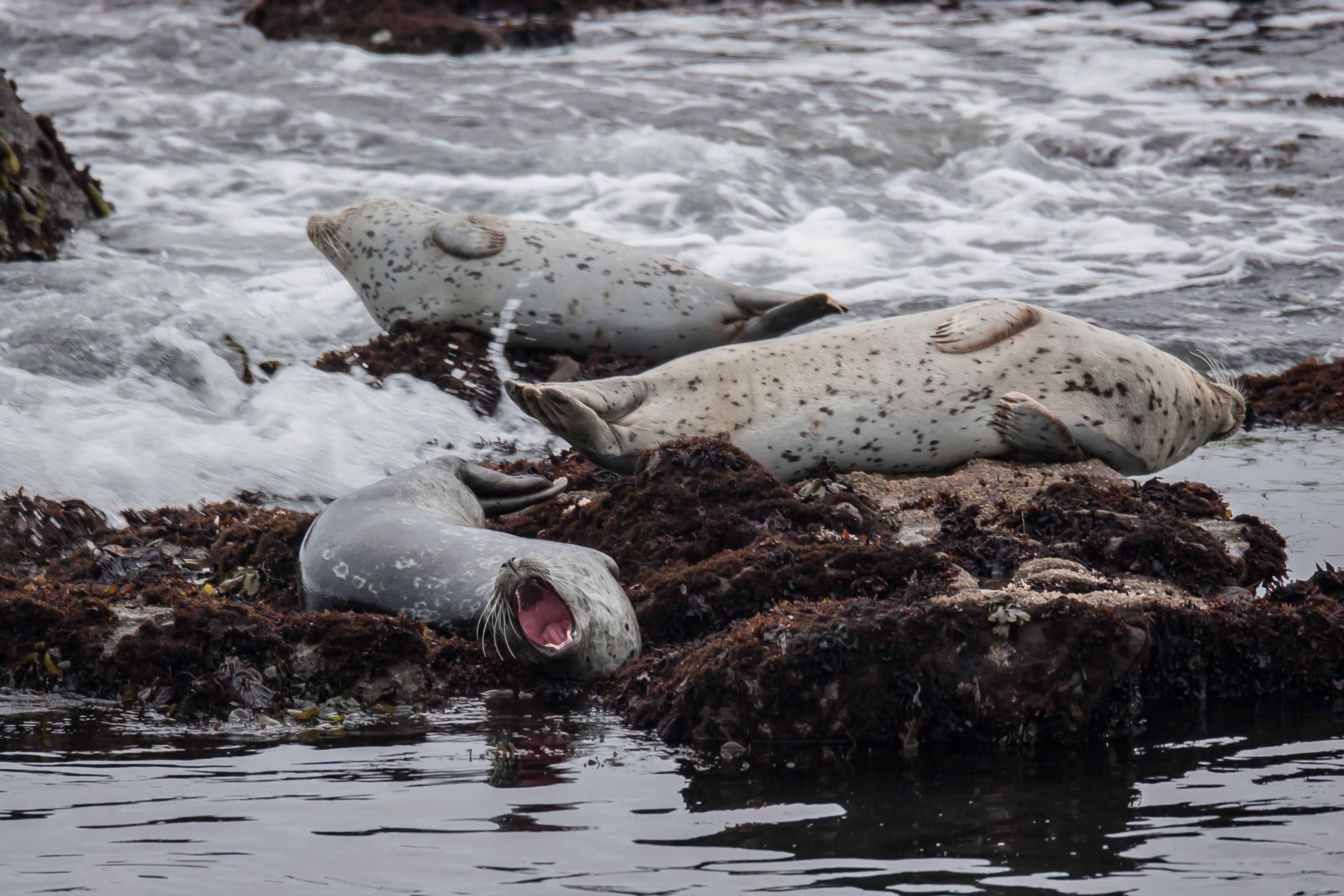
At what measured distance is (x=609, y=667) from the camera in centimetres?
443

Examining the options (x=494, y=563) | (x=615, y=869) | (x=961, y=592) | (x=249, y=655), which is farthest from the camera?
(x=494, y=563)

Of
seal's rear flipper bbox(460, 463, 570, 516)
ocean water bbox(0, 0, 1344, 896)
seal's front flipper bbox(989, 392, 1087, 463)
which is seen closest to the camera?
ocean water bbox(0, 0, 1344, 896)

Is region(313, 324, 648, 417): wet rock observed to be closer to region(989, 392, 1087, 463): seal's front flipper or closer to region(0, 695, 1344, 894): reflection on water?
region(989, 392, 1087, 463): seal's front flipper

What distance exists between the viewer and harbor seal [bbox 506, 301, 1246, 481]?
250 inches

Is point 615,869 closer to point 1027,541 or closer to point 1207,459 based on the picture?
point 1027,541

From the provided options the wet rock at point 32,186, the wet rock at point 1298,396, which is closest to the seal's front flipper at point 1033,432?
the wet rock at point 1298,396

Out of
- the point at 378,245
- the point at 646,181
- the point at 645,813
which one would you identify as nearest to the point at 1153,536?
the point at 645,813

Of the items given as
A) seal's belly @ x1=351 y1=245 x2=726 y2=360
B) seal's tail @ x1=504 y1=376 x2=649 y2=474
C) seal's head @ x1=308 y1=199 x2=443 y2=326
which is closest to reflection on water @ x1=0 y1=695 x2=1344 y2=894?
seal's tail @ x1=504 y1=376 x2=649 y2=474

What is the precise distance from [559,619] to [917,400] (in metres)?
2.49

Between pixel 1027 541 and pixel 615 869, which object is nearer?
pixel 615 869

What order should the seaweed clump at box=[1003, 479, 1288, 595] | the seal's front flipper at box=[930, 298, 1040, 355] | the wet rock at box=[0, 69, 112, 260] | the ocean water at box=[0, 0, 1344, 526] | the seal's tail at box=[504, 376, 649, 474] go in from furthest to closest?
1. the wet rock at box=[0, 69, 112, 260]
2. the ocean water at box=[0, 0, 1344, 526]
3. the seal's front flipper at box=[930, 298, 1040, 355]
4. the seal's tail at box=[504, 376, 649, 474]
5. the seaweed clump at box=[1003, 479, 1288, 595]

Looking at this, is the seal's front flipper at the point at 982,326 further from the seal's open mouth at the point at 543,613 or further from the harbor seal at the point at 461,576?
the seal's open mouth at the point at 543,613

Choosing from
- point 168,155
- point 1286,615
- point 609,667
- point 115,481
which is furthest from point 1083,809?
point 168,155

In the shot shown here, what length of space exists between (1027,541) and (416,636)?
195cm
